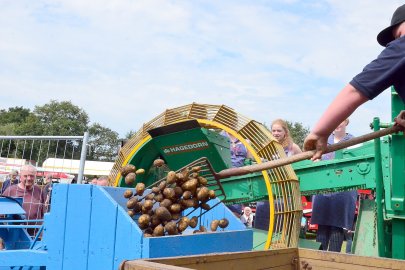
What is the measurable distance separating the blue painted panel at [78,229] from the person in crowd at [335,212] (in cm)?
343

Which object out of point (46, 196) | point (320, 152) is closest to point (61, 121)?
point (46, 196)

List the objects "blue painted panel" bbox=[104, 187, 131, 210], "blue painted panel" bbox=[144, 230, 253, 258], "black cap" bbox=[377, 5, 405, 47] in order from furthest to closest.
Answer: "blue painted panel" bbox=[104, 187, 131, 210], "blue painted panel" bbox=[144, 230, 253, 258], "black cap" bbox=[377, 5, 405, 47]

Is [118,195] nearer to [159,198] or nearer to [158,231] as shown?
[159,198]

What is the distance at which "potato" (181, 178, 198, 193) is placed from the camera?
3426 mm

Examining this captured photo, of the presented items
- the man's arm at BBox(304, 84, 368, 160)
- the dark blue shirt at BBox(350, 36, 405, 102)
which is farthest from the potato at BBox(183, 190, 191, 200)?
the dark blue shirt at BBox(350, 36, 405, 102)

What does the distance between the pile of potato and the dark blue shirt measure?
160 cm

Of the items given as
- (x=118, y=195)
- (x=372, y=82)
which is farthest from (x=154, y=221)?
(x=372, y=82)

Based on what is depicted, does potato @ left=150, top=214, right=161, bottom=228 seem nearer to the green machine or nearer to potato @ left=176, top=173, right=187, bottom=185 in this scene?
potato @ left=176, top=173, right=187, bottom=185

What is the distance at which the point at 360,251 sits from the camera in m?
4.55

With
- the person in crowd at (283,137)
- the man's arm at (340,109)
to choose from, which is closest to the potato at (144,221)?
the man's arm at (340,109)

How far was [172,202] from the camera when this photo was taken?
135 inches

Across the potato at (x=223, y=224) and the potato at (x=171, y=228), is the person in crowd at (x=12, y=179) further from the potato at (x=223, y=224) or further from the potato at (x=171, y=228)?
the potato at (x=171, y=228)

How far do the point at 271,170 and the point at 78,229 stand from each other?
2497 mm

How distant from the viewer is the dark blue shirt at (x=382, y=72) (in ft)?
6.86
